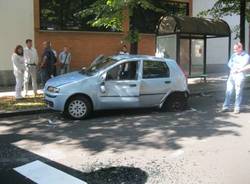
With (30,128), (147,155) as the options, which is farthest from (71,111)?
(147,155)

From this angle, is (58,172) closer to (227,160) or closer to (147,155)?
(147,155)

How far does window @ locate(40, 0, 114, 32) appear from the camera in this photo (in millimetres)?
20812

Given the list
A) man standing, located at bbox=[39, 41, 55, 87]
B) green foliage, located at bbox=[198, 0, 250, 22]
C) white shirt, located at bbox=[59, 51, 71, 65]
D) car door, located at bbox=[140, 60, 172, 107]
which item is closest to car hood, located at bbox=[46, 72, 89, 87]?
car door, located at bbox=[140, 60, 172, 107]

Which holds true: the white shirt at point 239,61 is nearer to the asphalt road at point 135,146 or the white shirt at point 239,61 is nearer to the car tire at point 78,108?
the asphalt road at point 135,146

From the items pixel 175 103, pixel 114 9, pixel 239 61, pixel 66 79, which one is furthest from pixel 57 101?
pixel 114 9

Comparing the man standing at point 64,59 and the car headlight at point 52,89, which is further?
the man standing at point 64,59

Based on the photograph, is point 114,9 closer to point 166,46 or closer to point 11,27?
point 166,46

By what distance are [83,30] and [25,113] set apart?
9.53 m

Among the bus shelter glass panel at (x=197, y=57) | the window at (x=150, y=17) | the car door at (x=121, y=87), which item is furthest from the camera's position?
the window at (x=150, y=17)

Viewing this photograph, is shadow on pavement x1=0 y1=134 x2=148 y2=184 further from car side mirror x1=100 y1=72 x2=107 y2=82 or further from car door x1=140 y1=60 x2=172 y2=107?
car door x1=140 y1=60 x2=172 y2=107

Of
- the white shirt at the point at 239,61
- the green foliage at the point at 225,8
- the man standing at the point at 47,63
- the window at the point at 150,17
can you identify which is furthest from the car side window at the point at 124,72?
the window at the point at 150,17

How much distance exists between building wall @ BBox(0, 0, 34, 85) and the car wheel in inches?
334

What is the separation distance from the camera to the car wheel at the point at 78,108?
39.2ft

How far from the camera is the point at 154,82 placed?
42.1ft
